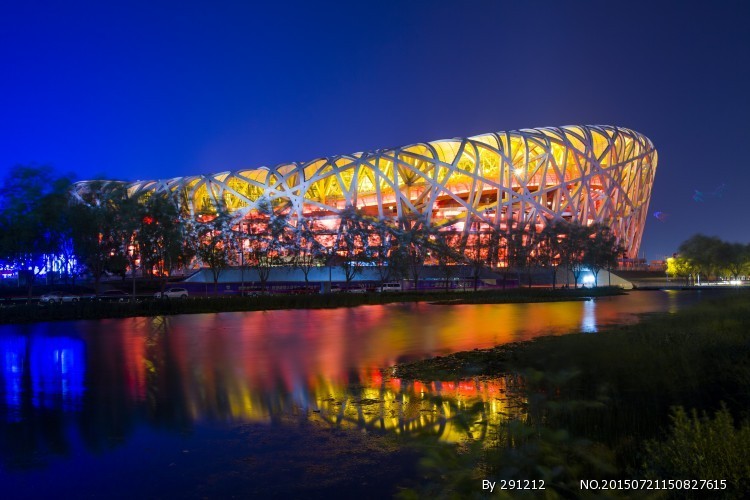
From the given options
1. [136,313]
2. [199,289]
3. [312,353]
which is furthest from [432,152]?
[312,353]

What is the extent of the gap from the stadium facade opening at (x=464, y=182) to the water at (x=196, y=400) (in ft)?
169

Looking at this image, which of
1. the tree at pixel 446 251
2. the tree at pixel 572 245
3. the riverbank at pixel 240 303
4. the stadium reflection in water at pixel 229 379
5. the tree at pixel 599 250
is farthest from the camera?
the tree at pixel 599 250

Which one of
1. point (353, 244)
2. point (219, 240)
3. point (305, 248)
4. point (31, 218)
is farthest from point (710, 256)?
point (31, 218)

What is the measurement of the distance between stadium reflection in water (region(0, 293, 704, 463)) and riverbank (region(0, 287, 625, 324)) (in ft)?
14.1

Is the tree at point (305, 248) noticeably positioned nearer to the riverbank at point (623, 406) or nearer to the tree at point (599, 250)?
the tree at point (599, 250)

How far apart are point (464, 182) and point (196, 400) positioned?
69.8 meters

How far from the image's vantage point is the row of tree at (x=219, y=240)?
36.0 metres

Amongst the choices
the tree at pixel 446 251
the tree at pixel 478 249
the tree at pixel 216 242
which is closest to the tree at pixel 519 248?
the tree at pixel 478 249

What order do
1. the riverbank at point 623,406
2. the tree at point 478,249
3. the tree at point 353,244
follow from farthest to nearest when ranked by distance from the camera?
the tree at point 478,249, the tree at point 353,244, the riverbank at point 623,406

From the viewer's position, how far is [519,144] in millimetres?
77625

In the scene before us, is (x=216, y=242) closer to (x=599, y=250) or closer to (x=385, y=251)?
(x=385, y=251)

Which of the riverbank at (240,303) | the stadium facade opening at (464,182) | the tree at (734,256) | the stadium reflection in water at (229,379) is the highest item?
the stadium facade opening at (464,182)

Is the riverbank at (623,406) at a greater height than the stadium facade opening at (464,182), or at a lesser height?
lesser

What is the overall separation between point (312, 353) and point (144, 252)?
24361 millimetres
